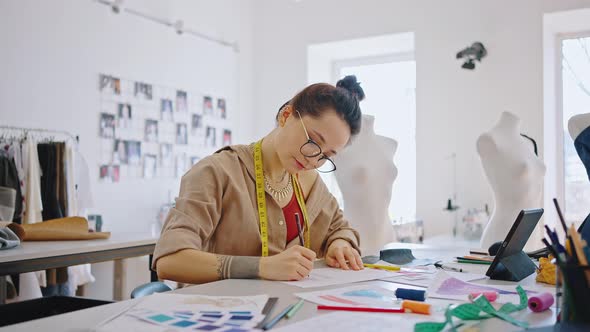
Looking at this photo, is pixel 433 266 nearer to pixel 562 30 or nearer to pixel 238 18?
pixel 562 30

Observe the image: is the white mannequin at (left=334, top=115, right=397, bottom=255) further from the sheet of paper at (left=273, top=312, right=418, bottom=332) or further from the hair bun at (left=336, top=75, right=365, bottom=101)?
the sheet of paper at (left=273, top=312, right=418, bottom=332)

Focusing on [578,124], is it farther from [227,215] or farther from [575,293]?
[227,215]

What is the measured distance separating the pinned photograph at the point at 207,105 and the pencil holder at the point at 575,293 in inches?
200

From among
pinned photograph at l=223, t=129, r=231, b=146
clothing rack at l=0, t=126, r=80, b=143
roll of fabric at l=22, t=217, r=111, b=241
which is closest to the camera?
roll of fabric at l=22, t=217, r=111, b=241

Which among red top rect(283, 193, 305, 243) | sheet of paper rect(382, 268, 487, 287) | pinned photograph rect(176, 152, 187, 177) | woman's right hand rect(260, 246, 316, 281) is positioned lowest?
sheet of paper rect(382, 268, 487, 287)

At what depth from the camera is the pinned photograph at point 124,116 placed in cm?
487

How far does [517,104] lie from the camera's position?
16.3 ft

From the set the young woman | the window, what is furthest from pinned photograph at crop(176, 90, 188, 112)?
the young woman

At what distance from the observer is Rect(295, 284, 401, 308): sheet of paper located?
1.21 meters

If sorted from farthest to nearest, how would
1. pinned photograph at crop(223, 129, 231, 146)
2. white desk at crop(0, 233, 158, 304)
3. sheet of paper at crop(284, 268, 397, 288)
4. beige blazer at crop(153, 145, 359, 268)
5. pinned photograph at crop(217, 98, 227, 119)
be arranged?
pinned photograph at crop(223, 129, 231, 146), pinned photograph at crop(217, 98, 227, 119), white desk at crop(0, 233, 158, 304), beige blazer at crop(153, 145, 359, 268), sheet of paper at crop(284, 268, 397, 288)

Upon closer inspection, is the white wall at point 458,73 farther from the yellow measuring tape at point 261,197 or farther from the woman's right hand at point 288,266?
the woman's right hand at point 288,266

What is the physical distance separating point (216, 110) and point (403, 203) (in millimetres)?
2201

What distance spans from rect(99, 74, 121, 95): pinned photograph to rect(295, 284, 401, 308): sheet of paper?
3.85 metres

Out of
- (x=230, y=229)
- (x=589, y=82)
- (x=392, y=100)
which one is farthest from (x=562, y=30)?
(x=230, y=229)
